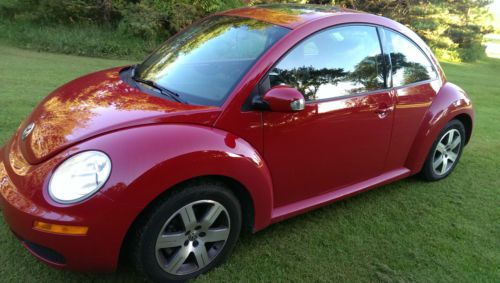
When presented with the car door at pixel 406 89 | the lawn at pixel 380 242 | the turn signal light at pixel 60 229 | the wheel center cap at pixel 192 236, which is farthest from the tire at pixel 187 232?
the car door at pixel 406 89

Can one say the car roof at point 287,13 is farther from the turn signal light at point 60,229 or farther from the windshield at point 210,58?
the turn signal light at point 60,229

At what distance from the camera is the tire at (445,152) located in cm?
377

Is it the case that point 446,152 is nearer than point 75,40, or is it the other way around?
point 446,152

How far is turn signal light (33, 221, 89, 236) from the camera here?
190 centimetres

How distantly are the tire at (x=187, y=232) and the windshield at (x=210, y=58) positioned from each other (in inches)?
22.1

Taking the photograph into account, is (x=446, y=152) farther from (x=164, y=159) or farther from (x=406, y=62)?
(x=164, y=159)

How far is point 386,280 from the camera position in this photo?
2.53 metres

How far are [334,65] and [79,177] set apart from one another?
1772 mm

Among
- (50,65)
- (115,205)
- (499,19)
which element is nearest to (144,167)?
(115,205)

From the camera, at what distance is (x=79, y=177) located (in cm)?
197

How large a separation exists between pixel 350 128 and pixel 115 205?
1.67 m

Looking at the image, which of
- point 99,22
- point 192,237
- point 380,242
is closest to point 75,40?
point 99,22

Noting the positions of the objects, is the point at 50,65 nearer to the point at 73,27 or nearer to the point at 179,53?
the point at 73,27

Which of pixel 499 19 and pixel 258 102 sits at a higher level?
pixel 258 102
